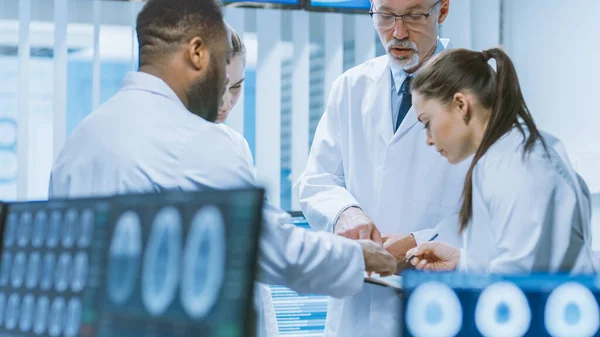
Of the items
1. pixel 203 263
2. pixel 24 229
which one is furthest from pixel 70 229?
pixel 203 263

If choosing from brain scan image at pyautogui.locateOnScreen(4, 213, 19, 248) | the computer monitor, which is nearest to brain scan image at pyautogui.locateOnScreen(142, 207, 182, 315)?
brain scan image at pyautogui.locateOnScreen(4, 213, 19, 248)

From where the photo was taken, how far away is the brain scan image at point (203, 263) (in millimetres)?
775

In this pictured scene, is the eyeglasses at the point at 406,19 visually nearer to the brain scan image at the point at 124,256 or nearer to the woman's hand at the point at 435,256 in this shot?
the woman's hand at the point at 435,256

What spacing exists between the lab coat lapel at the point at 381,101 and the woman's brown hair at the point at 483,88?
0.31 m

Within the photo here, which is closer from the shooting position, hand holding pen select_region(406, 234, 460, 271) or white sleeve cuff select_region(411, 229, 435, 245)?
hand holding pen select_region(406, 234, 460, 271)

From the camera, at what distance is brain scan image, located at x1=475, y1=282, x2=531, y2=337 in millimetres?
818

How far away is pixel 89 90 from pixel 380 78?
4.89ft

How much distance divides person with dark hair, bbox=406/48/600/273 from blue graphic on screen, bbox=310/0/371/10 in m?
1.64

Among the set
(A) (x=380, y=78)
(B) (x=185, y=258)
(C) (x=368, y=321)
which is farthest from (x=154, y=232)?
(A) (x=380, y=78)

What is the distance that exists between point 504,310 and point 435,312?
74mm

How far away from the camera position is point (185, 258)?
2.70ft

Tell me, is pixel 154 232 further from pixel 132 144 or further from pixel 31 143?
pixel 31 143

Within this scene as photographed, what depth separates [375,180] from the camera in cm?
195

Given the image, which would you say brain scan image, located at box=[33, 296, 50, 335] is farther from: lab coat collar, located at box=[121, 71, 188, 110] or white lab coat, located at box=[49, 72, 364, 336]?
lab coat collar, located at box=[121, 71, 188, 110]
